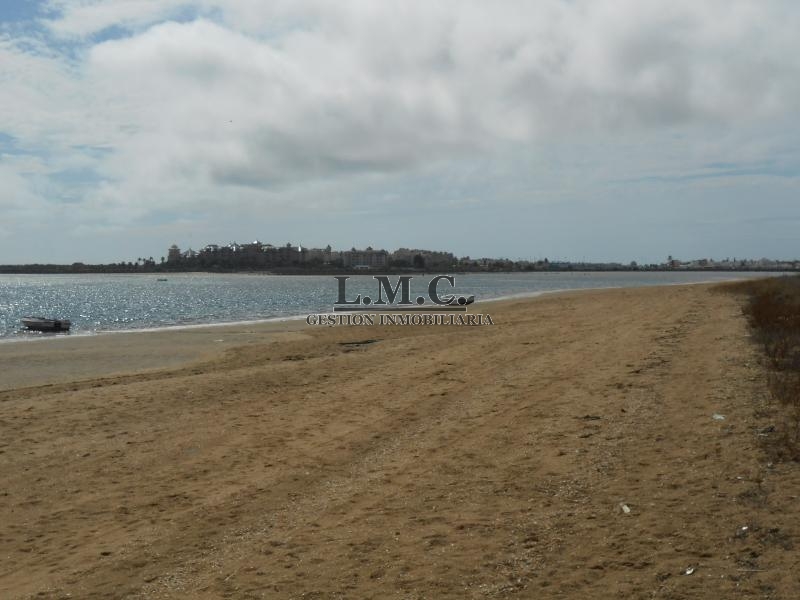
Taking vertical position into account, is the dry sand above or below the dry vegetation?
below

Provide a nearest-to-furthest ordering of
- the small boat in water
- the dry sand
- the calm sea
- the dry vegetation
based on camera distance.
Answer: the dry sand → the dry vegetation → the small boat in water → the calm sea

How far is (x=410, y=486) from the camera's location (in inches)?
238

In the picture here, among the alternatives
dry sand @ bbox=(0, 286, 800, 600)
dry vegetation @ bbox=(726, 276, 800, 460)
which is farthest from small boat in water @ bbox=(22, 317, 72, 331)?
dry vegetation @ bbox=(726, 276, 800, 460)

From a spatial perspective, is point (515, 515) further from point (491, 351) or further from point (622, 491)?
point (491, 351)

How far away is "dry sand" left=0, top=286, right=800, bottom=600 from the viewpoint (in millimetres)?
4277

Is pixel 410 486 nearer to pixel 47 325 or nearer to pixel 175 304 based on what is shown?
pixel 47 325

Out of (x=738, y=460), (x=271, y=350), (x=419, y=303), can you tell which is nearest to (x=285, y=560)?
(x=738, y=460)

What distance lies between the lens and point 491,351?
604 inches

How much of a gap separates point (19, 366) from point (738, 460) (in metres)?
17.8

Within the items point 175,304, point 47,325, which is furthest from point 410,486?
point 175,304

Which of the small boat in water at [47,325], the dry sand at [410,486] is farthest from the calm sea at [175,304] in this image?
the dry sand at [410,486]

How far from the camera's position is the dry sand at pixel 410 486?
4277 mm

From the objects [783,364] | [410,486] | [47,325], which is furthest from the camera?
[47,325]

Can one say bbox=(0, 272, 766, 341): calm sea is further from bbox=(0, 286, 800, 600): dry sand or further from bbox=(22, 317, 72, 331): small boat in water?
bbox=(0, 286, 800, 600): dry sand
